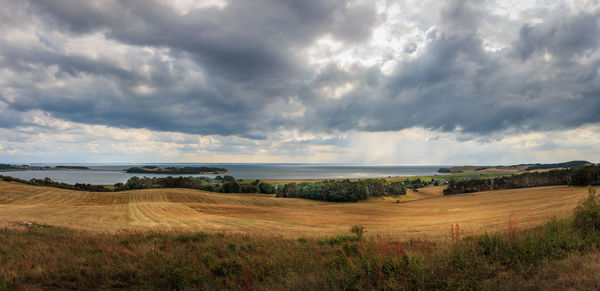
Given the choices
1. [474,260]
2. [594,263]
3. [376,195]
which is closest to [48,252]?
[474,260]

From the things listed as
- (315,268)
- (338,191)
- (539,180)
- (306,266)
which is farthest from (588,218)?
(539,180)

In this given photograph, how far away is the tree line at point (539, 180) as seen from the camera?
6034 centimetres

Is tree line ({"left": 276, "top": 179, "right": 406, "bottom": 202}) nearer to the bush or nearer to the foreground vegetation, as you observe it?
the bush

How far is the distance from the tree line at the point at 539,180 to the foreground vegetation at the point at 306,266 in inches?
2773

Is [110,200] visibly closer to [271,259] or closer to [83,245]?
[83,245]

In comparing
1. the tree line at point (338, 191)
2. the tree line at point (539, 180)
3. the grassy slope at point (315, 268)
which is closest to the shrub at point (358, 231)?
the grassy slope at point (315, 268)

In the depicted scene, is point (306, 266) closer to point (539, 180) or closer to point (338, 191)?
point (338, 191)

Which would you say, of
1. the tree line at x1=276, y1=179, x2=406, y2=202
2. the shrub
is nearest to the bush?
the shrub

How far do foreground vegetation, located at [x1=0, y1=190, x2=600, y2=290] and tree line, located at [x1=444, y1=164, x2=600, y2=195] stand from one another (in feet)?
231

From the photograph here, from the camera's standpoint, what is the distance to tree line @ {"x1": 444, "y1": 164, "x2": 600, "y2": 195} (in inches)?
2376

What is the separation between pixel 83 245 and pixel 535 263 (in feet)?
52.0

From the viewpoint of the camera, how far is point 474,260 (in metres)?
7.20

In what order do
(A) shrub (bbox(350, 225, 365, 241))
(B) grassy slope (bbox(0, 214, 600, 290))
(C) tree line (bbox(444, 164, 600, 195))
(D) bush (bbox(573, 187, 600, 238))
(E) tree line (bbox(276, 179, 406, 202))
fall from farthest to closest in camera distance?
1. (E) tree line (bbox(276, 179, 406, 202))
2. (C) tree line (bbox(444, 164, 600, 195))
3. (A) shrub (bbox(350, 225, 365, 241))
4. (D) bush (bbox(573, 187, 600, 238))
5. (B) grassy slope (bbox(0, 214, 600, 290))

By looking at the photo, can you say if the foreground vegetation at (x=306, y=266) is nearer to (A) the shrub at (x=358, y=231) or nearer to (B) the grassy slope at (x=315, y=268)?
(B) the grassy slope at (x=315, y=268)
